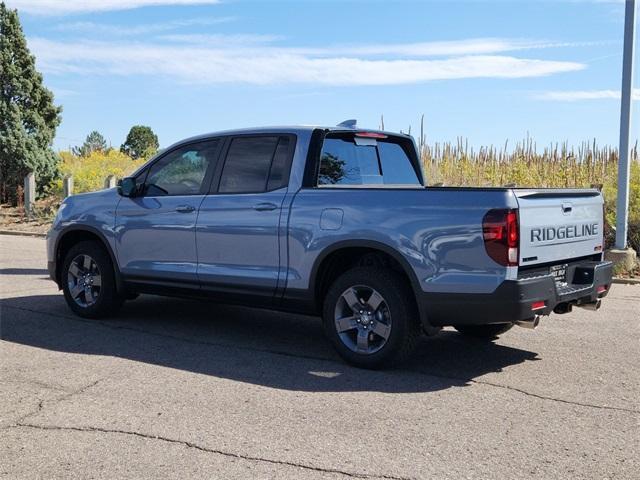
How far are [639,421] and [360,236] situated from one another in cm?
226

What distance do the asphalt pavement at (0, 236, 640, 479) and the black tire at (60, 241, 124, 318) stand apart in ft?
0.50

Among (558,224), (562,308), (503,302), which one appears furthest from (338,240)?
(562,308)

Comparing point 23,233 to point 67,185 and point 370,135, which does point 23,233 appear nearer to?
point 67,185

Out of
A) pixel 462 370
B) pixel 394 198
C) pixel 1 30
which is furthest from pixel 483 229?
pixel 1 30

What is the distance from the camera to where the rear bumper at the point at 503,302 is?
516cm

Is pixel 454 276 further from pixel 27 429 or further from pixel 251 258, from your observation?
pixel 27 429

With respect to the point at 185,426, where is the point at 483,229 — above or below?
above

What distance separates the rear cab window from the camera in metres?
6.45

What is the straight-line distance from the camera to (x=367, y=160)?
6.82 meters

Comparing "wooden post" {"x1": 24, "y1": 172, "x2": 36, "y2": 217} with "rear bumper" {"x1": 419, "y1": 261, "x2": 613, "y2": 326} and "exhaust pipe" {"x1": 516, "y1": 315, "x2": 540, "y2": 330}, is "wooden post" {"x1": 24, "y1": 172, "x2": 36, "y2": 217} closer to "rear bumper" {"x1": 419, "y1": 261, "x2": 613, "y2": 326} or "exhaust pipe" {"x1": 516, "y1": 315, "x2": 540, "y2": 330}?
"rear bumper" {"x1": 419, "y1": 261, "x2": 613, "y2": 326}

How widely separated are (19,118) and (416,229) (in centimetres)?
1778

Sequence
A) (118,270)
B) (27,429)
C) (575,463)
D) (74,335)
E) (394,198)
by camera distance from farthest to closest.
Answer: (118,270) < (74,335) < (394,198) < (27,429) < (575,463)

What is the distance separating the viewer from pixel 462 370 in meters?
5.81

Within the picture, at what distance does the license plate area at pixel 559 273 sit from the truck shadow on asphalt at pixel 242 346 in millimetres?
790
